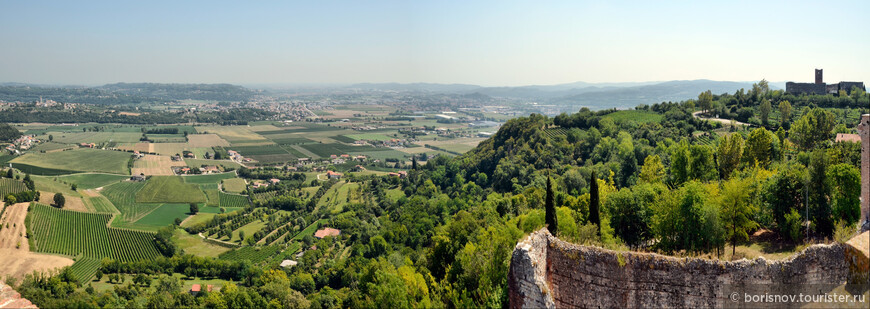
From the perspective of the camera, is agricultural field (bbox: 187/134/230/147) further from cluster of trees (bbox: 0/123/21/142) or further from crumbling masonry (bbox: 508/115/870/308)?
crumbling masonry (bbox: 508/115/870/308)

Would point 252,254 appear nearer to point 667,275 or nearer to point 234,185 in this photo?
point 234,185

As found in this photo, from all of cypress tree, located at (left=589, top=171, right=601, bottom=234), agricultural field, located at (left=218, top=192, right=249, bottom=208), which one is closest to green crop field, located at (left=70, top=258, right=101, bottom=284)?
agricultural field, located at (left=218, top=192, right=249, bottom=208)

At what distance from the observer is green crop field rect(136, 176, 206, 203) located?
8555 cm

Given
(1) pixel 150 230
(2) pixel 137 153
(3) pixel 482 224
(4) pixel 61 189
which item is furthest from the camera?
(2) pixel 137 153

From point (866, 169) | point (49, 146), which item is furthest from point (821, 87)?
point (49, 146)

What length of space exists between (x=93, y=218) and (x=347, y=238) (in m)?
36.7

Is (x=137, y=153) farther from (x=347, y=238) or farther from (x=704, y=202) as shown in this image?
(x=704, y=202)

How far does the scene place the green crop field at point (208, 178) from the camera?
101 metres

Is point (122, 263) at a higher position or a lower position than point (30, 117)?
lower

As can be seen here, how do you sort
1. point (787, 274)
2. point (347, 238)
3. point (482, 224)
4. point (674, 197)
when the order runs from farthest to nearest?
1. point (347, 238)
2. point (482, 224)
3. point (674, 197)
4. point (787, 274)

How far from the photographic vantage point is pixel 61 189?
79.8 metres

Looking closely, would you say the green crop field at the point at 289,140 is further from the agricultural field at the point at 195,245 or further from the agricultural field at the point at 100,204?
the agricultural field at the point at 195,245

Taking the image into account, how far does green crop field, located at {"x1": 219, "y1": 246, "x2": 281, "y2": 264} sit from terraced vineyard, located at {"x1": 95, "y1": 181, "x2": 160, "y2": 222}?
22.0m

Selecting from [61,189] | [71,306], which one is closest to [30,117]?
[61,189]
